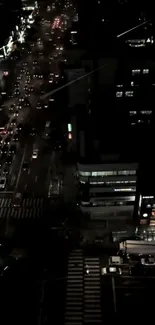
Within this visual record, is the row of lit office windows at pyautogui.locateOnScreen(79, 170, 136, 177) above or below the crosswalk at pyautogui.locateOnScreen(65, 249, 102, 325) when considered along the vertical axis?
above

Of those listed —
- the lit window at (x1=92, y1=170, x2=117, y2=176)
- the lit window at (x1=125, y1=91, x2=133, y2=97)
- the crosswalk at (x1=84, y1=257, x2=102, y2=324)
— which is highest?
the lit window at (x1=125, y1=91, x2=133, y2=97)

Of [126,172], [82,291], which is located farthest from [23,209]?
[82,291]

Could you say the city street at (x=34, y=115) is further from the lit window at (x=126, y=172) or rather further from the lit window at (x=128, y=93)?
the lit window at (x=128, y=93)

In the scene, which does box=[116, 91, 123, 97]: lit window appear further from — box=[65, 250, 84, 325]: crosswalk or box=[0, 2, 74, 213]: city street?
box=[65, 250, 84, 325]: crosswalk

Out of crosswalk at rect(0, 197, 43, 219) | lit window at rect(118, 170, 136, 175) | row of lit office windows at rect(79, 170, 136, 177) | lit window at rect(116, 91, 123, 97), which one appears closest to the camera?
row of lit office windows at rect(79, 170, 136, 177)

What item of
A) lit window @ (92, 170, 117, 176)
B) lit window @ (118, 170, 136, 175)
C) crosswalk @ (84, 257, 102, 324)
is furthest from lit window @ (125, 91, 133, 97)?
crosswalk @ (84, 257, 102, 324)

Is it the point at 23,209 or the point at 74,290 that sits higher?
the point at 23,209

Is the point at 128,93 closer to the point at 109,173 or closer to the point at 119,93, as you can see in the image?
the point at 119,93
